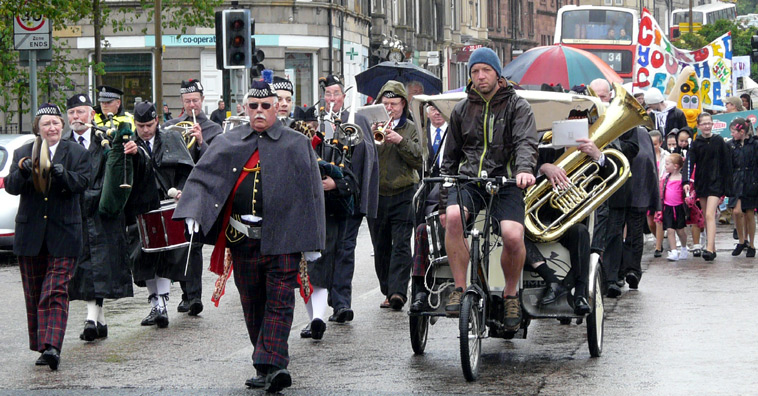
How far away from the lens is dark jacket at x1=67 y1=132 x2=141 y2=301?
1046cm

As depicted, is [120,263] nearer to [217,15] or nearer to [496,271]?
[496,271]

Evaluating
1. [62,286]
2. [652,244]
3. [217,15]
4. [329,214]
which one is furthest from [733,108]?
[62,286]

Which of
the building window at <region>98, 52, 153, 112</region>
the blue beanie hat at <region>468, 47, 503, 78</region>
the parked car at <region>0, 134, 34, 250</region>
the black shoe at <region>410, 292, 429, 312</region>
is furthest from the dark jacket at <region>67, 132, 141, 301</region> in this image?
the building window at <region>98, 52, 153, 112</region>

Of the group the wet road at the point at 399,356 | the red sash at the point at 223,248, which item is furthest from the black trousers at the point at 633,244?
the red sash at the point at 223,248

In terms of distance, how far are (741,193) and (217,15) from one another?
341 inches

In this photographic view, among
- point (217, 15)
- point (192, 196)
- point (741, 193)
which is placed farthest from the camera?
point (217, 15)

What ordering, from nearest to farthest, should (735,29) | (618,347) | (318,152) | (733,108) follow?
(618,347) → (318,152) → (733,108) → (735,29)

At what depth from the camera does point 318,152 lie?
10.7m

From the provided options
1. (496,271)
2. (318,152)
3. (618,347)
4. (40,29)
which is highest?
(40,29)

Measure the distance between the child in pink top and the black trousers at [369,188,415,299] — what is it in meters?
6.06

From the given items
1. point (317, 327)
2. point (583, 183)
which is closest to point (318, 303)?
point (317, 327)

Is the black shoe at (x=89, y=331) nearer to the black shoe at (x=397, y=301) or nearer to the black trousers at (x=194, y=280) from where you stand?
the black trousers at (x=194, y=280)

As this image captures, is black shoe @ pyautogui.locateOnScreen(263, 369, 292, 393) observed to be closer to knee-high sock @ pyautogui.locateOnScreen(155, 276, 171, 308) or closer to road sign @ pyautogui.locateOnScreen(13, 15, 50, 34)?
knee-high sock @ pyautogui.locateOnScreen(155, 276, 171, 308)

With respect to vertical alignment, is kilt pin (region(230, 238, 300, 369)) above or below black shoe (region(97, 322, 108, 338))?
above
